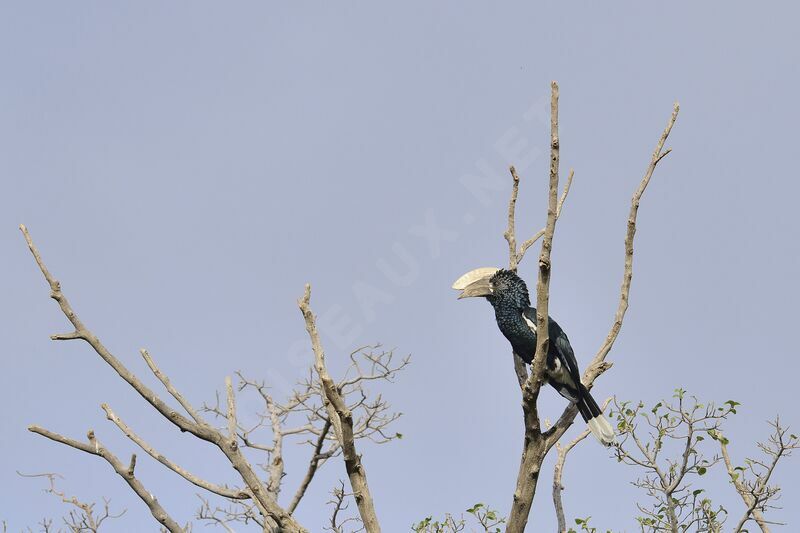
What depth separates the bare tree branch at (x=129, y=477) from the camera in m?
4.41

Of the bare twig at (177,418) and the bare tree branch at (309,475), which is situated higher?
the bare tree branch at (309,475)

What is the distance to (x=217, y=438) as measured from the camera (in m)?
4.44

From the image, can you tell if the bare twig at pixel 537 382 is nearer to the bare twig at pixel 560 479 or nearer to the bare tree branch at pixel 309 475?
the bare twig at pixel 560 479

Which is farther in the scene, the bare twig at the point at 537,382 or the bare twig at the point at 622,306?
the bare twig at the point at 622,306

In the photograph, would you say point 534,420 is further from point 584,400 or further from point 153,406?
point 153,406

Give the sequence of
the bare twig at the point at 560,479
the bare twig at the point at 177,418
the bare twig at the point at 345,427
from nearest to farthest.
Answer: the bare twig at the point at 345,427 < the bare twig at the point at 177,418 < the bare twig at the point at 560,479

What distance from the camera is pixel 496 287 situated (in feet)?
20.5

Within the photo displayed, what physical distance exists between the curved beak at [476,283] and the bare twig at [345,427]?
1.90m

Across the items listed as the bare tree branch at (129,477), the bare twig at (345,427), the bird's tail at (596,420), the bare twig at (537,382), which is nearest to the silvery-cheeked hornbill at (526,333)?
the bird's tail at (596,420)

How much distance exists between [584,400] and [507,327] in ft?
2.73

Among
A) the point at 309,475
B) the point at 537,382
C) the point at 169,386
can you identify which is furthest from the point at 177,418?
the point at 309,475

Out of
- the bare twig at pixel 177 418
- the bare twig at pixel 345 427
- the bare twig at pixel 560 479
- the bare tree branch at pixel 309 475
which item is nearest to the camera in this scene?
the bare twig at pixel 345 427

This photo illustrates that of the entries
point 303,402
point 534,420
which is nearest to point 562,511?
point 534,420

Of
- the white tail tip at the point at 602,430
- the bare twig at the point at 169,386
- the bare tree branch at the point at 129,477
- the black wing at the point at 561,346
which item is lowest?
the bare tree branch at the point at 129,477
